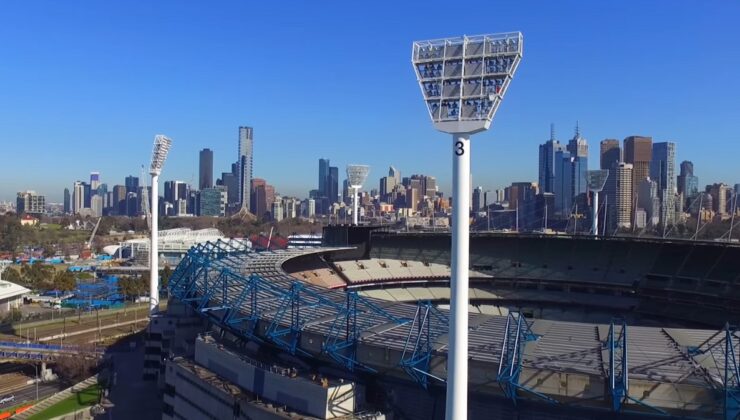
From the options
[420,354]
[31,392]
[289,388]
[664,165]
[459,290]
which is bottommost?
[31,392]

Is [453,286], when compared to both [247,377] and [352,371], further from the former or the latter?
[247,377]

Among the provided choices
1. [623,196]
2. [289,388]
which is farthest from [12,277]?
[623,196]

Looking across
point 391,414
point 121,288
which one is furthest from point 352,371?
point 121,288

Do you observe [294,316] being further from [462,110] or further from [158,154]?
[158,154]

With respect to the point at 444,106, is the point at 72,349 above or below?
below

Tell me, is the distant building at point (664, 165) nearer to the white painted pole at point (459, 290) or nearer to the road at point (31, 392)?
the road at point (31, 392)

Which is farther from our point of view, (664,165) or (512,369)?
(664,165)

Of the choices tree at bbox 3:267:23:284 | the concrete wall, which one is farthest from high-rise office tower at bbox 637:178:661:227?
tree at bbox 3:267:23:284
